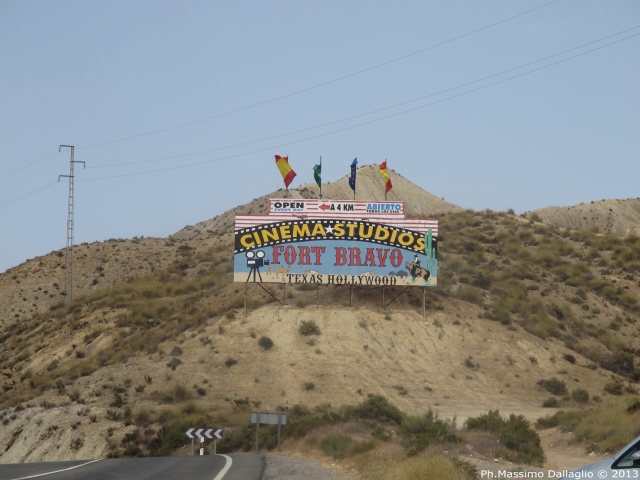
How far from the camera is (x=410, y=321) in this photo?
51.7 meters

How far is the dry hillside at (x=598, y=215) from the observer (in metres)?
116

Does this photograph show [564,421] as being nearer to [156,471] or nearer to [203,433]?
[203,433]

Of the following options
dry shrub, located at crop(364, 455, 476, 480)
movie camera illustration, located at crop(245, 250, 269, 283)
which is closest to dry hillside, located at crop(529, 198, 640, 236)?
movie camera illustration, located at crop(245, 250, 269, 283)

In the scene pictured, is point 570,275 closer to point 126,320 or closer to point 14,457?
point 126,320

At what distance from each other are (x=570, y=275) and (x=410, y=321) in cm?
2393

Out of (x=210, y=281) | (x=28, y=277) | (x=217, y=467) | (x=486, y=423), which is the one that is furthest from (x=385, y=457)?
(x=28, y=277)

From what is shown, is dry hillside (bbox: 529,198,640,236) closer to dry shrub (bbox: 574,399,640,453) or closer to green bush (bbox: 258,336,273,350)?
green bush (bbox: 258,336,273,350)

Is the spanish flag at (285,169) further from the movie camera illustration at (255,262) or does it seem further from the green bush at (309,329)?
the green bush at (309,329)

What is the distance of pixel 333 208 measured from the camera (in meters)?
49.8

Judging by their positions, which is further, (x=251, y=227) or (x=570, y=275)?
(x=570, y=275)

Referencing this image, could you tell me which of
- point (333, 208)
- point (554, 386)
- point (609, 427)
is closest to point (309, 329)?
point (333, 208)

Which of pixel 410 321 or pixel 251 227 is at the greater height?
pixel 251 227

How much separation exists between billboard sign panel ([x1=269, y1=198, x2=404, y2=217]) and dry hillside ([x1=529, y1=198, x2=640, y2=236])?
69601 mm

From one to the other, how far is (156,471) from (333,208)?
3198 centimetres
